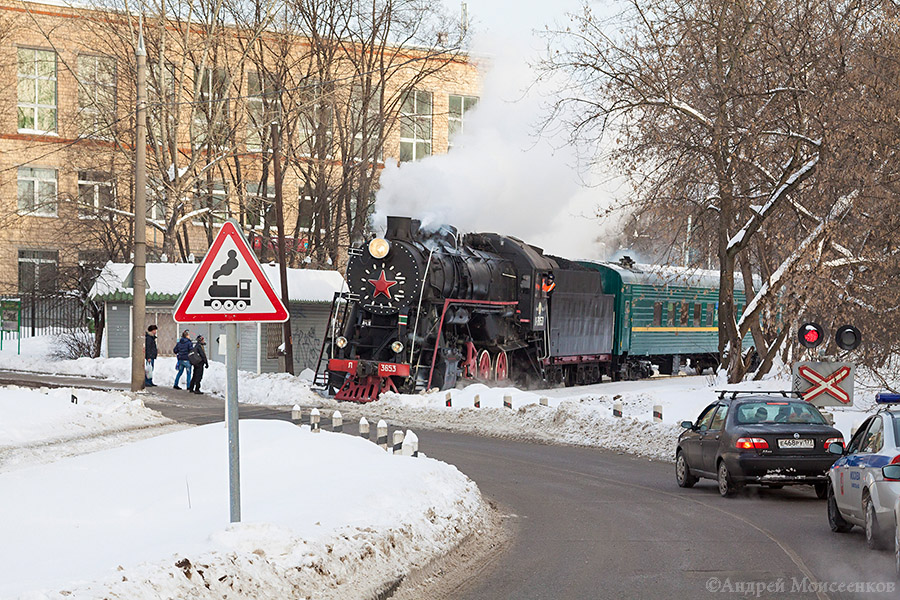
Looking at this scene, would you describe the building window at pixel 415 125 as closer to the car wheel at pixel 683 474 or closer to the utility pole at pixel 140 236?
the utility pole at pixel 140 236

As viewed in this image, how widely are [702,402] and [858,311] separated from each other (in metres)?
4.25

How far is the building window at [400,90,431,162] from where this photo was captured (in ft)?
163

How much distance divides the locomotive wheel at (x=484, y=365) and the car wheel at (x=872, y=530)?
19.5m

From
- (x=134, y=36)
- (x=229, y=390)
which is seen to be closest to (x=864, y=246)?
(x=229, y=390)

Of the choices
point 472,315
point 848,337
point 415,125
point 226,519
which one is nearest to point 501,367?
point 472,315

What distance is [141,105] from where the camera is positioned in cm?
2795

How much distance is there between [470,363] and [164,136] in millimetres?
19469

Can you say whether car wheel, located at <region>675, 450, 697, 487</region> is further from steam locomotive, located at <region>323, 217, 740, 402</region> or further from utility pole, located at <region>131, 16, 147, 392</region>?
utility pole, located at <region>131, 16, 147, 392</region>

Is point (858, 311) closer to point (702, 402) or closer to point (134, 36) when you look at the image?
point (702, 402)

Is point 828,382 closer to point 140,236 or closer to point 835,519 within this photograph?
point 835,519

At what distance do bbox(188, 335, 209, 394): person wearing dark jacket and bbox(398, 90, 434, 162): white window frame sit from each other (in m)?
19.3

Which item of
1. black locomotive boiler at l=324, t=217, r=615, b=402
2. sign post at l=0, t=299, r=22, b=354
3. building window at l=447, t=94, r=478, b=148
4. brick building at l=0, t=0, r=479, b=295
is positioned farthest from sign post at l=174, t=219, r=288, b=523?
building window at l=447, t=94, r=478, b=148

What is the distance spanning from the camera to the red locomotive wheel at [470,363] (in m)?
29.1

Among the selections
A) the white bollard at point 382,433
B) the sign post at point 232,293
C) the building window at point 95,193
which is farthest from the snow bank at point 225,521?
the building window at point 95,193
